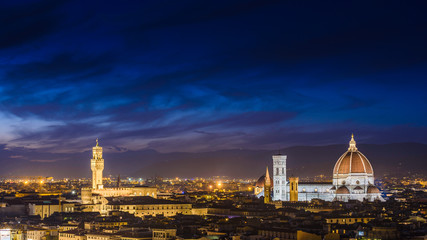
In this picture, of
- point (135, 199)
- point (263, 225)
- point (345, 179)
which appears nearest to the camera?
point (263, 225)

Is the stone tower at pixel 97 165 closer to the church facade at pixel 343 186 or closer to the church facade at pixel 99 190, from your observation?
the church facade at pixel 99 190

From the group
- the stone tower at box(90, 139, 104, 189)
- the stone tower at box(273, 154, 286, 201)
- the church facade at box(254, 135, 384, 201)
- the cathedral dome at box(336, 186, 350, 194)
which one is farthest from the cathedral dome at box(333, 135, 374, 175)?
the stone tower at box(90, 139, 104, 189)

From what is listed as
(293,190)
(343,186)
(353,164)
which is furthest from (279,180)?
(353,164)

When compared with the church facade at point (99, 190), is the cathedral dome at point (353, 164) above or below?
above

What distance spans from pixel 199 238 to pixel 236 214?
102ft

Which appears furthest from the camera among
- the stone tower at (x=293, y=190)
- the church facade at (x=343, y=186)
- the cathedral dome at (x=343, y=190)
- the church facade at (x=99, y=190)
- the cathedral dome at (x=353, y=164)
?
the stone tower at (x=293, y=190)

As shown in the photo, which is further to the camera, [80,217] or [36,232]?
[80,217]

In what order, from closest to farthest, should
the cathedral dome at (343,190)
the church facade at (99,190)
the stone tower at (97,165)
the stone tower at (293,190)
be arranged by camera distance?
the church facade at (99,190) → the stone tower at (97,165) → the cathedral dome at (343,190) → the stone tower at (293,190)

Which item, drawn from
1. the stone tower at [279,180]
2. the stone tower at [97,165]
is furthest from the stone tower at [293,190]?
the stone tower at [97,165]

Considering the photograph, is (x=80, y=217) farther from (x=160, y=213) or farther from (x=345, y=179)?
(x=345, y=179)

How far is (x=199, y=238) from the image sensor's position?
64750 mm

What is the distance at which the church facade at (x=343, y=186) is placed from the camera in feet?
397

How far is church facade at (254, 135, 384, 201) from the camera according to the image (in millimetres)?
121062

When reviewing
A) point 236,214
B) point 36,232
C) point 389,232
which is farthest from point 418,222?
point 36,232
